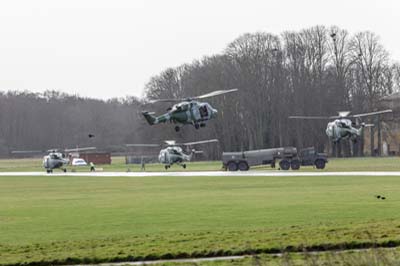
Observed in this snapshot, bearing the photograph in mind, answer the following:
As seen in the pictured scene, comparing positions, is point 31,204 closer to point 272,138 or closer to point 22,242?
point 22,242

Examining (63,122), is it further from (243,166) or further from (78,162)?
(243,166)

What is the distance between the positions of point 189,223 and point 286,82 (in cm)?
10102

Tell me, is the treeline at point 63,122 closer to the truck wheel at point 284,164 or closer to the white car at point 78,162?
the white car at point 78,162

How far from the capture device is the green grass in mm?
19000

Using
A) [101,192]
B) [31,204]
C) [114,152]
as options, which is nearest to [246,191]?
[101,192]

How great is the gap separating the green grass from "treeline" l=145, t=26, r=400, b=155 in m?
74.2

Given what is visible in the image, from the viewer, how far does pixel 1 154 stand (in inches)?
6836

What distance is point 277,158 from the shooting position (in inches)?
3477

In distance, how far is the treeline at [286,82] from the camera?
11712 cm

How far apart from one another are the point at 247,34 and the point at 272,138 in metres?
15.3

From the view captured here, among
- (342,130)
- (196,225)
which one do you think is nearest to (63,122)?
(342,130)

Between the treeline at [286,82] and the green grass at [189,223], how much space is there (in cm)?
7421

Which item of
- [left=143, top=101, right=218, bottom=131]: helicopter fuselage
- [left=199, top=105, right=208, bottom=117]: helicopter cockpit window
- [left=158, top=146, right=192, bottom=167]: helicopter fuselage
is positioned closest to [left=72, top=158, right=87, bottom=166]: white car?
[left=158, top=146, right=192, bottom=167]: helicopter fuselage

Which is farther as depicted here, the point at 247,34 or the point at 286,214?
the point at 247,34
